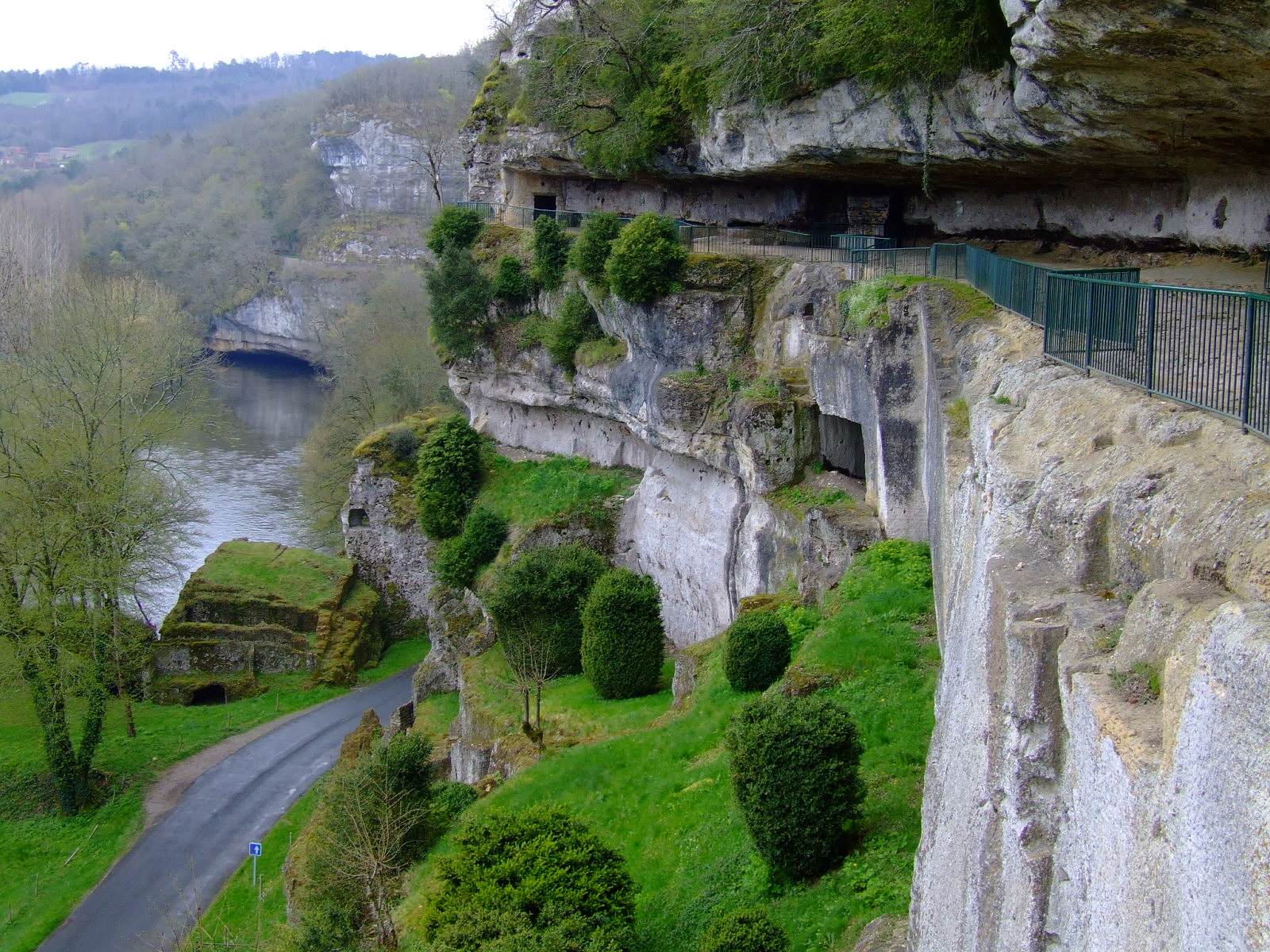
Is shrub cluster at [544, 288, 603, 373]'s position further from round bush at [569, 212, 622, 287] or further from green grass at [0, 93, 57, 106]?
green grass at [0, 93, 57, 106]

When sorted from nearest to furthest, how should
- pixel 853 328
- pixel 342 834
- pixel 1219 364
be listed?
1. pixel 1219 364
2. pixel 342 834
3. pixel 853 328

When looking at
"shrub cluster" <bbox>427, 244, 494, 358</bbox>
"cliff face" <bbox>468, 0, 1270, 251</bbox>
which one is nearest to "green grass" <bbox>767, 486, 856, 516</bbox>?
"cliff face" <bbox>468, 0, 1270, 251</bbox>

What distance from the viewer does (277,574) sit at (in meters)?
30.8

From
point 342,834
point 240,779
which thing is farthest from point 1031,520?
point 240,779

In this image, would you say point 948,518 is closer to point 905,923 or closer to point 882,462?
point 905,923

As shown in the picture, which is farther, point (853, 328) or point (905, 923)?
point (853, 328)

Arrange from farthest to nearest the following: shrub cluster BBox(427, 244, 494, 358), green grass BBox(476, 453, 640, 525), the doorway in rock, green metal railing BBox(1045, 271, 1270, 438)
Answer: the doorway in rock < shrub cluster BBox(427, 244, 494, 358) < green grass BBox(476, 453, 640, 525) < green metal railing BBox(1045, 271, 1270, 438)

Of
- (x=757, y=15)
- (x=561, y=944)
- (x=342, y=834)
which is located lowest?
(x=342, y=834)

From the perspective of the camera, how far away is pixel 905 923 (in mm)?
8961

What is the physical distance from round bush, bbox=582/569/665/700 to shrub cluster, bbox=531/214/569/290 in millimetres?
9747

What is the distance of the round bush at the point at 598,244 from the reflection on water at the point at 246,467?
476 inches

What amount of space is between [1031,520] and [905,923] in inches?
155

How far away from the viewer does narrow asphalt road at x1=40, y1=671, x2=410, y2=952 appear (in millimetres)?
18328

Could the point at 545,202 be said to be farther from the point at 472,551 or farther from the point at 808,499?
the point at 808,499
